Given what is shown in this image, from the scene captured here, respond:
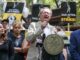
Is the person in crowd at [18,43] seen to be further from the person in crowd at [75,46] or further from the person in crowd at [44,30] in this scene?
the person in crowd at [75,46]

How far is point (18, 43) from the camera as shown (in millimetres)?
7395

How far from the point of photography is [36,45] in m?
6.67

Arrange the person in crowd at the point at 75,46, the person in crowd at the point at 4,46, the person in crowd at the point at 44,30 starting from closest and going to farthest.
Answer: the person in crowd at the point at 75,46 → the person in crowd at the point at 44,30 → the person in crowd at the point at 4,46

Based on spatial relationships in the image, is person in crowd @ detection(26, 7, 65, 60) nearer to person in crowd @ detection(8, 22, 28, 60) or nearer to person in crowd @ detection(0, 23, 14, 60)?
person in crowd @ detection(0, 23, 14, 60)

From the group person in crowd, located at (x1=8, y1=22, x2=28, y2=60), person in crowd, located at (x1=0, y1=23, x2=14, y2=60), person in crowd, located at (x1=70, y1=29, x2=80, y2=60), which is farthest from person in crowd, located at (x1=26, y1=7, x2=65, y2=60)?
person in crowd, located at (x1=8, y1=22, x2=28, y2=60)

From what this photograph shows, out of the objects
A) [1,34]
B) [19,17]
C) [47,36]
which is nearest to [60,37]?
[47,36]

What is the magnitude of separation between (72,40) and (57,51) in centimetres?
51

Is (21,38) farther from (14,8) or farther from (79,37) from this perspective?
(14,8)

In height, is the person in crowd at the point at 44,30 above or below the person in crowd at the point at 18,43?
above

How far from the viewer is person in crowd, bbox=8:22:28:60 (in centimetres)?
726

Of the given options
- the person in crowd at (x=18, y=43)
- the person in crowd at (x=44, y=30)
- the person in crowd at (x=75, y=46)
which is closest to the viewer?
the person in crowd at (x=75, y=46)

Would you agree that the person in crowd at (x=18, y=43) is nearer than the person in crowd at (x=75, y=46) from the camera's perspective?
No

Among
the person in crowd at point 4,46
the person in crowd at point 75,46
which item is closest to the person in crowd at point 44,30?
the person in crowd at point 4,46

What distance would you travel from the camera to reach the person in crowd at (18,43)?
23.8 feet
